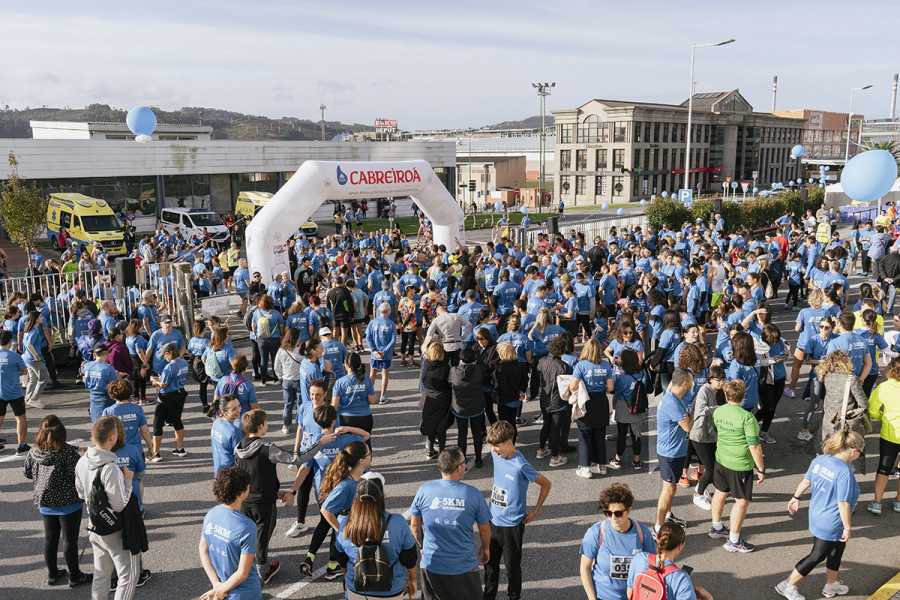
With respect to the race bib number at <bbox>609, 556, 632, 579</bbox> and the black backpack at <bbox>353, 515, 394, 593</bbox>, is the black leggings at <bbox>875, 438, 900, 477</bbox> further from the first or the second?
the black backpack at <bbox>353, 515, 394, 593</bbox>

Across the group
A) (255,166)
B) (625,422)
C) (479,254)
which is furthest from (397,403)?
(255,166)

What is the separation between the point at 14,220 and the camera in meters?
21.5

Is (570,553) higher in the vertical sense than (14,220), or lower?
lower

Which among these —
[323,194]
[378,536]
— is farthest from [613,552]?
[323,194]

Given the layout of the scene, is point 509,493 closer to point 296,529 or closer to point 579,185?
point 296,529

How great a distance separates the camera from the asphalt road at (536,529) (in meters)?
5.69

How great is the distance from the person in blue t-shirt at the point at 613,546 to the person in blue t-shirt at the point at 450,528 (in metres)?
0.76

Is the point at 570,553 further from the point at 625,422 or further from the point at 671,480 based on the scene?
the point at 625,422

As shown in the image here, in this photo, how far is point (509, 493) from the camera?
497 cm

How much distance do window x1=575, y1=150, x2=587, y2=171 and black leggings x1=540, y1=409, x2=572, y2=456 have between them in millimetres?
58208

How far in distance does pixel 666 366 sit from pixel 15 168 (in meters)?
32.5

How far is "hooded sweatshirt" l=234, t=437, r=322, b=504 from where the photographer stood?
17.5 ft

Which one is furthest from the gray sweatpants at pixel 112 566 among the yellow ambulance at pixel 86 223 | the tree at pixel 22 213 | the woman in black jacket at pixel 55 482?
the yellow ambulance at pixel 86 223

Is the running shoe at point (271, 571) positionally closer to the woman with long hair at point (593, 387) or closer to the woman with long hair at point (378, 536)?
the woman with long hair at point (378, 536)
